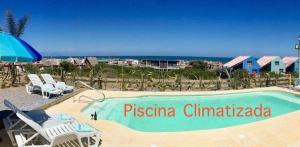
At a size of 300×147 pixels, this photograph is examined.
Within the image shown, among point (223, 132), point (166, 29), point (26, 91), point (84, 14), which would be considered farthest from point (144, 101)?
point (166, 29)

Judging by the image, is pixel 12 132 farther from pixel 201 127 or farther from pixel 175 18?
pixel 175 18

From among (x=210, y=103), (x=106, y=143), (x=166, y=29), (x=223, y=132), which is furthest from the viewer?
(x=166, y=29)

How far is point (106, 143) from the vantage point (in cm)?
589

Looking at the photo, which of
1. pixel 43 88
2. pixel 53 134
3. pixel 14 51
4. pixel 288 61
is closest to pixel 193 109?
pixel 43 88

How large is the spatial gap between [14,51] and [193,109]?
7426 millimetres

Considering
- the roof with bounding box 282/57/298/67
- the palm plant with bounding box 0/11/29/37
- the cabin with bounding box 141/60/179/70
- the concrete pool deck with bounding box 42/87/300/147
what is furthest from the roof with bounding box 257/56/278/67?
the concrete pool deck with bounding box 42/87/300/147

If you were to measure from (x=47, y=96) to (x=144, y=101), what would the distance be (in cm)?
352

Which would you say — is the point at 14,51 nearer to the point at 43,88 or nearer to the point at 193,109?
the point at 43,88

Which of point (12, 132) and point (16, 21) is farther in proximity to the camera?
point (16, 21)

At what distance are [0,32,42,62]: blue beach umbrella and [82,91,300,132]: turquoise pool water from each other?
3989 millimetres

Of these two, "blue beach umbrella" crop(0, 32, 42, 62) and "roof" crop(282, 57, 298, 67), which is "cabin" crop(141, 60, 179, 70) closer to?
"roof" crop(282, 57, 298, 67)

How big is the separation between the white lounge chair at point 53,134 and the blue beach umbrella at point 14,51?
3.40ft

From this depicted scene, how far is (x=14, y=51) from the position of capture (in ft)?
15.2

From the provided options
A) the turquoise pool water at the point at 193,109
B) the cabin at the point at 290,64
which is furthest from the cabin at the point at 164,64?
the turquoise pool water at the point at 193,109
